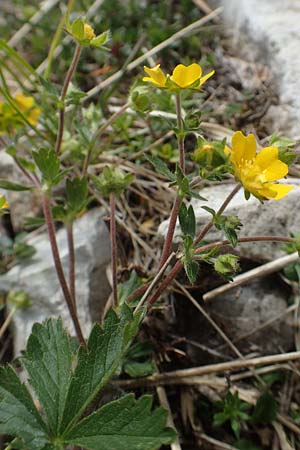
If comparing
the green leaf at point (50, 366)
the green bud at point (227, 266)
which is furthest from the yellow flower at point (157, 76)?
the green leaf at point (50, 366)

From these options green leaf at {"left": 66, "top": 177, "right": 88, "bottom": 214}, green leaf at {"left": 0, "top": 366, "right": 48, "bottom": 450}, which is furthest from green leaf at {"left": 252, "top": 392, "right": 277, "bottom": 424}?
green leaf at {"left": 66, "top": 177, "right": 88, "bottom": 214}

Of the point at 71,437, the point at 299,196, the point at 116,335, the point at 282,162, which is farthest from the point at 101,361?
the point at 299,196

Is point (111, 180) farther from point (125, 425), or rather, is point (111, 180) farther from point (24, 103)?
point (24, 103)

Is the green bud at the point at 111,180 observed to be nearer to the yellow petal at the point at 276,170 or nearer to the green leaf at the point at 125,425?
the yellow petal at the point at 276,170

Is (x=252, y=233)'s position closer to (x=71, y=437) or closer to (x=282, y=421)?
(x=282, y=421)

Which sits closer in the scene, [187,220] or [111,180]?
[187,220]

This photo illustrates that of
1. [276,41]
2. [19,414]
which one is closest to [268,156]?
[19,414]
